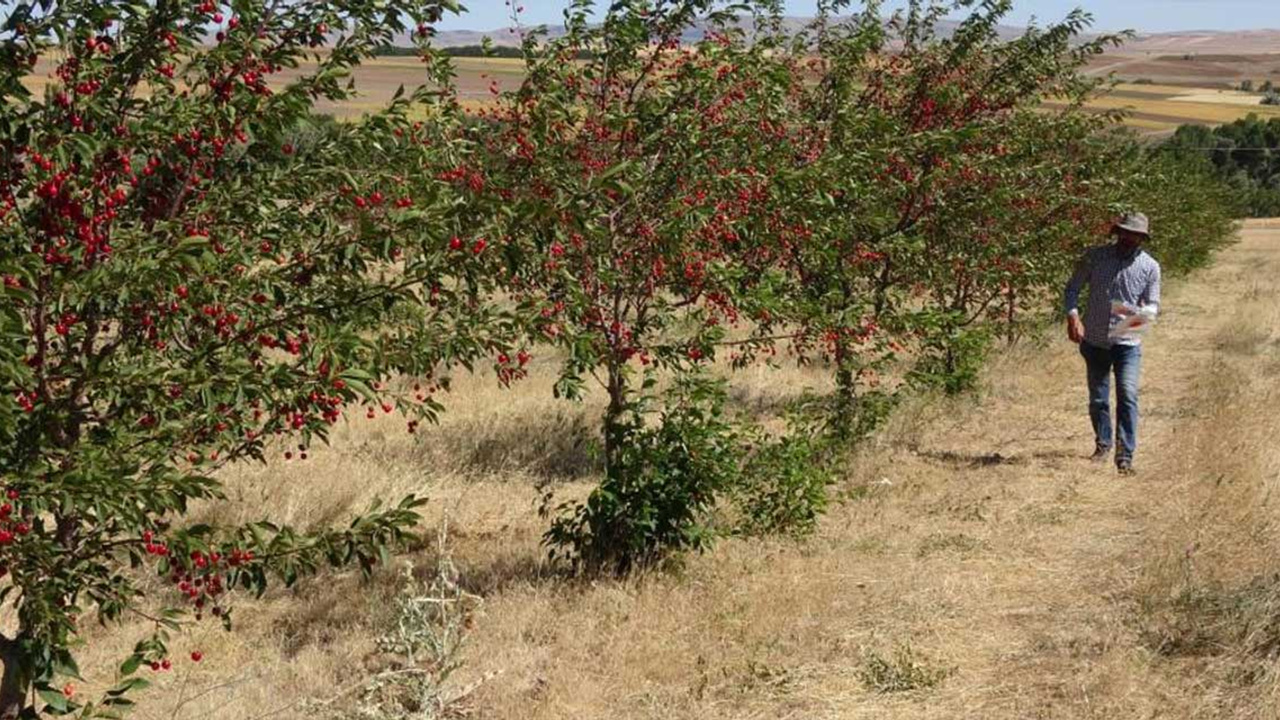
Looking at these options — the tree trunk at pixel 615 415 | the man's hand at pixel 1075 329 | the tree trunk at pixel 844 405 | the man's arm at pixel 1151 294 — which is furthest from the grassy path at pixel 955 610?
the man's arm at pixel 1151 294

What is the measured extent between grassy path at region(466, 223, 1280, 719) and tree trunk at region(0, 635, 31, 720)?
72.8 inches

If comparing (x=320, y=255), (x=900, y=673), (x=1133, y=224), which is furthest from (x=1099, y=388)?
(x=320, y=255)

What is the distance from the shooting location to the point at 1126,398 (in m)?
8.37

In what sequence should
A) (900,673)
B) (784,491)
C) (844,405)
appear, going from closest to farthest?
(900,673) < (784,491) < (844,405)

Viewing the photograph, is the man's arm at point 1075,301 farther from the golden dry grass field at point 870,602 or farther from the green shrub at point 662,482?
the green shrub at point 662,482

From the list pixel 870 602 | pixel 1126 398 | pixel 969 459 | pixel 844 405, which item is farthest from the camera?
pixel 969 459

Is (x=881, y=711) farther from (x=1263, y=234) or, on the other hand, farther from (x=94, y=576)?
(x=1263, y=234)

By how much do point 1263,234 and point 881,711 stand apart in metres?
65.2

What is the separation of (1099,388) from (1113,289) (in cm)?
73

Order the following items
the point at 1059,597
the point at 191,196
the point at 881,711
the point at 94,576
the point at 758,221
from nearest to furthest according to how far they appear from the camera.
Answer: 1. the point at 94,576
2. the point at 191,196
3. the point at 881,711
4. the point at 1059,597
5. the point at 758,221

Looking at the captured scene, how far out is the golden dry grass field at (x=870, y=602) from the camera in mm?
5086

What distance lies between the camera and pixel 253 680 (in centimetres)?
579

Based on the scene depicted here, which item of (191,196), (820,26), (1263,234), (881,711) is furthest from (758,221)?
(1263,234)

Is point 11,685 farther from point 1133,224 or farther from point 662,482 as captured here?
point 1133,224
